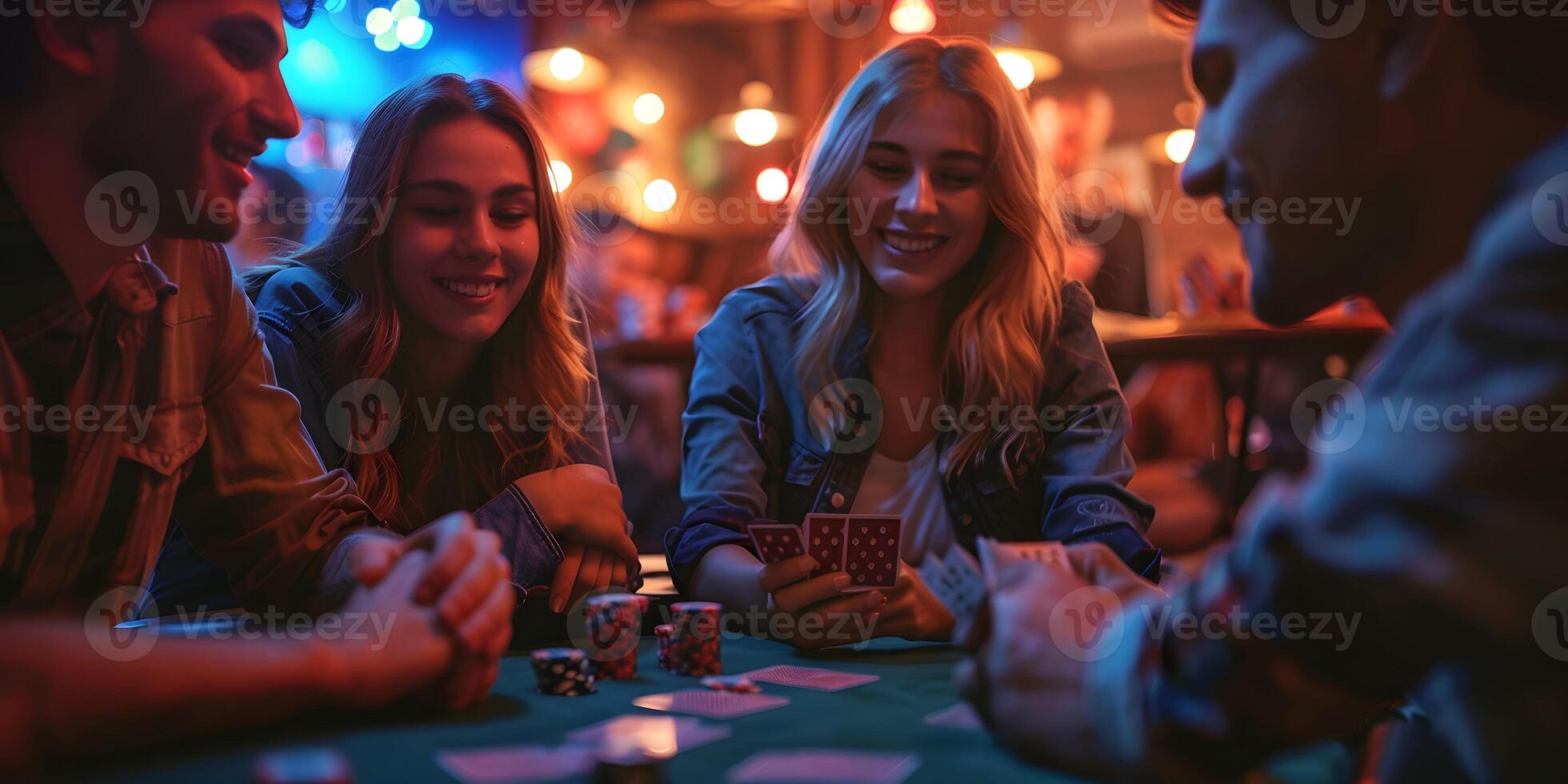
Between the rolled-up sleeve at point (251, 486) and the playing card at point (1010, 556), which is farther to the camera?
the rolled-up sleeve at point (251, 486)

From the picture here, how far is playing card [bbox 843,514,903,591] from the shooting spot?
1.52 metres

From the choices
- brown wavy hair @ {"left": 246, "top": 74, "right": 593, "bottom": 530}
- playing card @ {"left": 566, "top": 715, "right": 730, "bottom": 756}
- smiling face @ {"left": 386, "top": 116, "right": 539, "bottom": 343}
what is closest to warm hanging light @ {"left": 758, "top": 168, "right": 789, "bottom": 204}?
brown wavy hair @ {"left": 246, "top": 74, "right": 593, "bottom": 530}

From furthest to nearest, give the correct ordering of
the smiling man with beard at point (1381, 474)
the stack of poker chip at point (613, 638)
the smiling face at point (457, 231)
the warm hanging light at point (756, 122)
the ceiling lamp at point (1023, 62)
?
the warm hanging light at point (756, 122) < the ceiling lamp at point (1023, 62) < the smiling face at point (457, 231) < the stack of poker chip at point (613, 638) < the smiling man with beard at point (1381, 474)

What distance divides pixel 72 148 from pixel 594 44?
Result: 7.92 meters

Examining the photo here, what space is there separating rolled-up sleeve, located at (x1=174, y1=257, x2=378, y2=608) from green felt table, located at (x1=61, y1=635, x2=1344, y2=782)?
1.01 feet

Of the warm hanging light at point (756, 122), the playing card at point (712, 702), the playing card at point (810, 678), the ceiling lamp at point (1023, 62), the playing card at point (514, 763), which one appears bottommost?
the playing card at point (810, 678)

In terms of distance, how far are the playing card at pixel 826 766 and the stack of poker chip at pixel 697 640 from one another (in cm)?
39

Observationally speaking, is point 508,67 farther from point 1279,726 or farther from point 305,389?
point 1279,726

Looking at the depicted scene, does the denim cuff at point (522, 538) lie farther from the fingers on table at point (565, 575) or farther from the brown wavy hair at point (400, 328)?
the brown wavy hair at point (400, 328)

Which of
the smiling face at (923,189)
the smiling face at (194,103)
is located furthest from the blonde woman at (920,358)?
the smiling face at (194,103)

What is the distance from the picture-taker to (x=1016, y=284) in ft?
6.59

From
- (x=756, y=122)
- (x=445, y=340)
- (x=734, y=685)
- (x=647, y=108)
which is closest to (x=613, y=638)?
(x=734, y=685)

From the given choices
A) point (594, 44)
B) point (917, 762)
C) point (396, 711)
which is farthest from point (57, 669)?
point (594, 44)

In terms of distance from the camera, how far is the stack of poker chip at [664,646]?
1.40 meters
